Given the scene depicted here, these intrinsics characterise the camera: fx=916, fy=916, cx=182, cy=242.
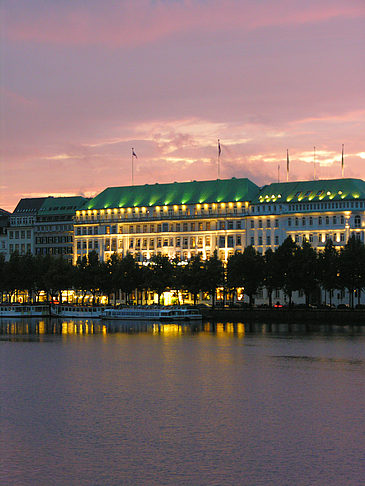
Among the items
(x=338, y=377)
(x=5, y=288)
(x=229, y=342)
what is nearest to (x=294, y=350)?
(x=229, y=342)

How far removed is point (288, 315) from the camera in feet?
469

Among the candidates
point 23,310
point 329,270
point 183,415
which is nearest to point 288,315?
point 329,270

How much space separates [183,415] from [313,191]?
137m

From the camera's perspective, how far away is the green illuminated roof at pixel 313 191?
179m

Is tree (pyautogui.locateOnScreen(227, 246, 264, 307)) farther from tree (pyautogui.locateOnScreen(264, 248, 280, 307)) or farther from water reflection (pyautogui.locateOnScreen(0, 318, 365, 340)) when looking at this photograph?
water reflection (pyautogui.locateOnScreen(0, 318, 365, 340))

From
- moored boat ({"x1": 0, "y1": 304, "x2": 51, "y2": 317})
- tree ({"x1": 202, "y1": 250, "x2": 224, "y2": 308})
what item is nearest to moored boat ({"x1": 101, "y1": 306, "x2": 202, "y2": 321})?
tree ({"x1": 202, "y1": 250, "x2": 224, "y2": 308})

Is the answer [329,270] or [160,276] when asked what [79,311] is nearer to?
[160,276]

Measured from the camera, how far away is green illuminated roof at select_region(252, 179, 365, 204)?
179 meters

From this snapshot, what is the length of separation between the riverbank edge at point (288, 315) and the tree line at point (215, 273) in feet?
13.7

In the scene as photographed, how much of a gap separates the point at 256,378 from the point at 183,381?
558cm

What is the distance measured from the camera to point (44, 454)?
41.4 metres

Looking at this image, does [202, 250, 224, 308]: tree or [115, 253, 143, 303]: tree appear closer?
[202, 250, 224, 308]: tree

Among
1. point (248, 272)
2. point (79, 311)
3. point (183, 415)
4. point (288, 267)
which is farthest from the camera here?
point (79, 311)

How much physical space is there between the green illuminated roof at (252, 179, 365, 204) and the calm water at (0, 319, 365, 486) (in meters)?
90.2
